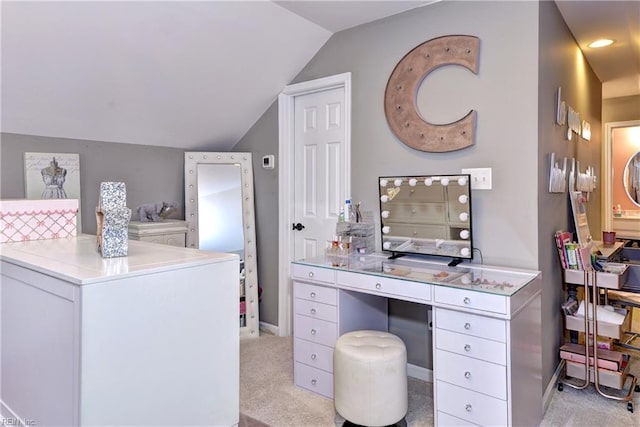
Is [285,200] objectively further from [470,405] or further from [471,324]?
[470,405]

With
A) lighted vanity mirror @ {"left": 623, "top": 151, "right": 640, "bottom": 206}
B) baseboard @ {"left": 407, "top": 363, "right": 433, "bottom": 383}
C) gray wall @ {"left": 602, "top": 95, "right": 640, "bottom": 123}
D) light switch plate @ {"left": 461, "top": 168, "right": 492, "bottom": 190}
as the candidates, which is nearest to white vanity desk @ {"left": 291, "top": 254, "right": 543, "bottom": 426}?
light switch plate @ {"left": 461, "top": 168, "right": 492, "bottom": 190}

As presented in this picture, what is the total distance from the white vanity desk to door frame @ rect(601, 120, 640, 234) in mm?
3774

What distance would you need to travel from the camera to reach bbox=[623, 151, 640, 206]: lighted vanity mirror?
5031 millimetres

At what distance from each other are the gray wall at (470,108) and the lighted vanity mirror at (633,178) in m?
3.86

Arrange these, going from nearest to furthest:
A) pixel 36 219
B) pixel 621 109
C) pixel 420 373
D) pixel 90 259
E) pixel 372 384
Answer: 1. pixel 90 259
2. pixel 372 384
3. pixel 36 219
4. pixel 420 373
5. pixel 621 109

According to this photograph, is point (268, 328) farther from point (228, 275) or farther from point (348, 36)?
point (348, 36)

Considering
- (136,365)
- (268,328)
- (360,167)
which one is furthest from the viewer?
(268,328)

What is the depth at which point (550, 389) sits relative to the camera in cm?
253

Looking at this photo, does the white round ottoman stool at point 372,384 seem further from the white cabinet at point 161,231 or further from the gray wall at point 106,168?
the gray wall at point 106,168

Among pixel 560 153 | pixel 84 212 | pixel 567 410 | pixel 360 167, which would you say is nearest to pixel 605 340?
pixel 567 410

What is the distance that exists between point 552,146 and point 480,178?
1.71 feet

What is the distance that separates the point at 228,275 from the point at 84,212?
5.97ft

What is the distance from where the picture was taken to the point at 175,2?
7.77 feet

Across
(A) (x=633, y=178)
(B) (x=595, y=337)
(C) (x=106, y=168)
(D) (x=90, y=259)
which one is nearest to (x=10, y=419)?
(D) (x=90, y=259)
